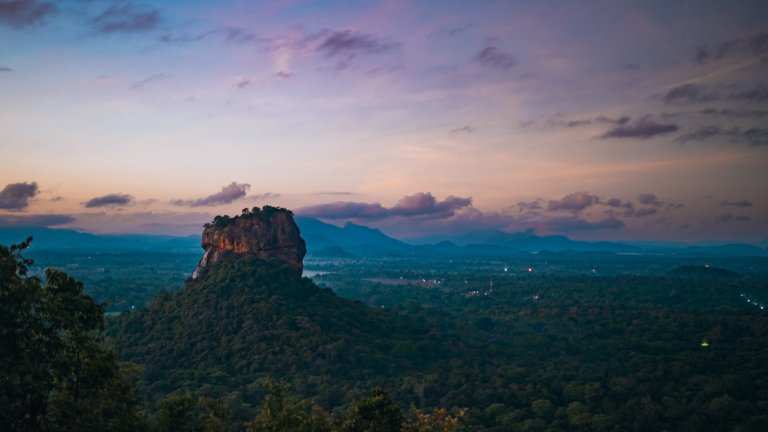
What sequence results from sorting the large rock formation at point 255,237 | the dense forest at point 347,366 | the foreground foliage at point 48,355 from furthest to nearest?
the large rock formation at point 255,237
the dense forest at point 347,366
the foreground foliage at point 48,355

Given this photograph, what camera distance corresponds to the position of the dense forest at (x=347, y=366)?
19.8 m

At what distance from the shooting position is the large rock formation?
90.4 metres

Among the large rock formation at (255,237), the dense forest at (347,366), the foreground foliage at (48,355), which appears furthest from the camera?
the large rock formation at (255,237)

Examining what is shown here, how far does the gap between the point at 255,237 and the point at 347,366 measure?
111ft

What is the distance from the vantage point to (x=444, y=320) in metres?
115

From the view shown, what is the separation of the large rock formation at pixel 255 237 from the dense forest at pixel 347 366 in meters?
4.09

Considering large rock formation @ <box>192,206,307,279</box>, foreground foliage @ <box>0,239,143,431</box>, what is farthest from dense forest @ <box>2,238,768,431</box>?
large rock formation @ <box>192,206,307,279</box>

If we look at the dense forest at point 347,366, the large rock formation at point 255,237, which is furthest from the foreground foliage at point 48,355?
the large rock formation at point 255,237

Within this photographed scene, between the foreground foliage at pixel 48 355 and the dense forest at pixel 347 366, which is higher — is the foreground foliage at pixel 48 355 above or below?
above

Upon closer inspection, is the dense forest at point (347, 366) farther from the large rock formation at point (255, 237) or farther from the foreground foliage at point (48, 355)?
the large rock formation at point (255, 237)

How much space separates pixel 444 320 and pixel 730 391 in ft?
209

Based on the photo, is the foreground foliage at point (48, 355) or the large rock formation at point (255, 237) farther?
the large rock formation at point (255, 237)

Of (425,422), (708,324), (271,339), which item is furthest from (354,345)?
(708,324)

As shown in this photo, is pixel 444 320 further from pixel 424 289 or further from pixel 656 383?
pixel 424 289
